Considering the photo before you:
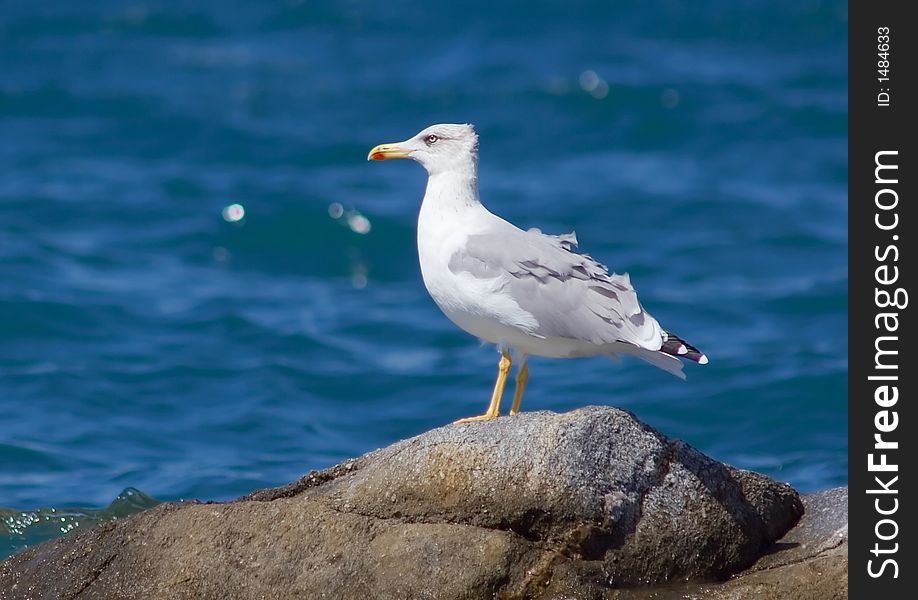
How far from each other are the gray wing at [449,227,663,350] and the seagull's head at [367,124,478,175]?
639mm

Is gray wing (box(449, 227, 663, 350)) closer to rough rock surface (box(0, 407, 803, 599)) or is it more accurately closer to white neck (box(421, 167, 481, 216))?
white neck (box(421, 167, 481, 216))

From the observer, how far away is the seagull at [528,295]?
7734 millimetres

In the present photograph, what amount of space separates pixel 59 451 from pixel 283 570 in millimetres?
6697

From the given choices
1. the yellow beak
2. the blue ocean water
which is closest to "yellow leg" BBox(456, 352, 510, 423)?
the yellow beak

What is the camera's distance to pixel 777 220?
19.0m

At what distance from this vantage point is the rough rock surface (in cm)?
688

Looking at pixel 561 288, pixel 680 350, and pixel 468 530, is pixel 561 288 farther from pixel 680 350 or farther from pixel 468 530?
pixel 468 530

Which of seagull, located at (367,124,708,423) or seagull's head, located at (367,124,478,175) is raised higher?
seagull's head, located at (367,124,478,175)

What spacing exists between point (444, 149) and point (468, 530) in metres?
2.64

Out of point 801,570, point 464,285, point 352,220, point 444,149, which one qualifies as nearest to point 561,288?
point 464,285

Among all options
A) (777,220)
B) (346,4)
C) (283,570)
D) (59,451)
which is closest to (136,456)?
(59,451)

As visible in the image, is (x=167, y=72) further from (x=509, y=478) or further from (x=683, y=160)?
(x=509, y=478)

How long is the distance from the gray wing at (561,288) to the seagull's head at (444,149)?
2.10 ft

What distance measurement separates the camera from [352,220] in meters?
19.0
